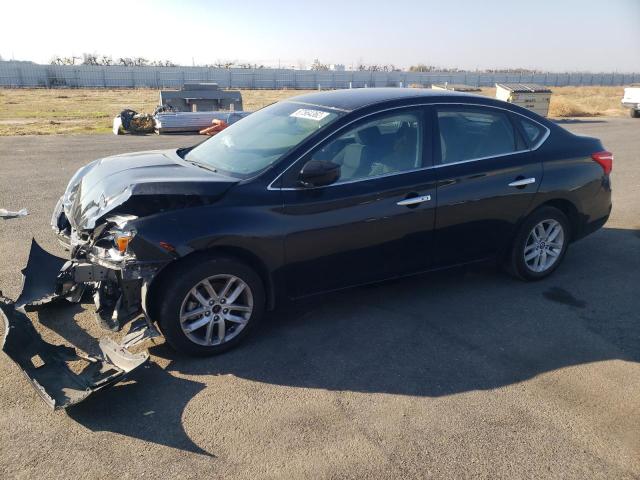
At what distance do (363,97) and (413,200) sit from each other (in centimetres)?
104

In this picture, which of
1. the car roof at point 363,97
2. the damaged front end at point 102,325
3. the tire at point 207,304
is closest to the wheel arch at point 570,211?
the car roof at point 363,97

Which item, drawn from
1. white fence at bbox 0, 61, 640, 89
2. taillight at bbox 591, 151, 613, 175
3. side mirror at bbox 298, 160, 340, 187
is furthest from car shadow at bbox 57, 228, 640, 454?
white fence at bbox 0, 61, 640, 89

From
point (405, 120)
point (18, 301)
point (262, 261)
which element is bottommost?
point (18, 301)

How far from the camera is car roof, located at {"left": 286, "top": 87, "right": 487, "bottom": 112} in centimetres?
438

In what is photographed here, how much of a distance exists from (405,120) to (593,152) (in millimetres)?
2218

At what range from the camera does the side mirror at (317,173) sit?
12.4ft

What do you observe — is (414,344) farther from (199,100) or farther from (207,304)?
(199,100)

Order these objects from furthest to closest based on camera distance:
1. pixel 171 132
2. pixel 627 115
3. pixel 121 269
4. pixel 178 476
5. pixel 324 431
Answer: pixel 627 115
pixel 171 132
pixel 121 269
pixel 324 431
pixel 178 476

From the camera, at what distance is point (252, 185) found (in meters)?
3.80

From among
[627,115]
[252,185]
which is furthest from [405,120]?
[627,115]

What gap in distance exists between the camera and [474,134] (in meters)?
4.65

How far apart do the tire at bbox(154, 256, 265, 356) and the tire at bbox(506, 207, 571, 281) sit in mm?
2566

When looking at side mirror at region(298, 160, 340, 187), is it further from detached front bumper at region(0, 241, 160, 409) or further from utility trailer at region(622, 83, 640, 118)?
utility trailer at region(622, 83, 640, 118)

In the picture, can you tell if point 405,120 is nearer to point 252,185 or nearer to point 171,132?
point 252,185
